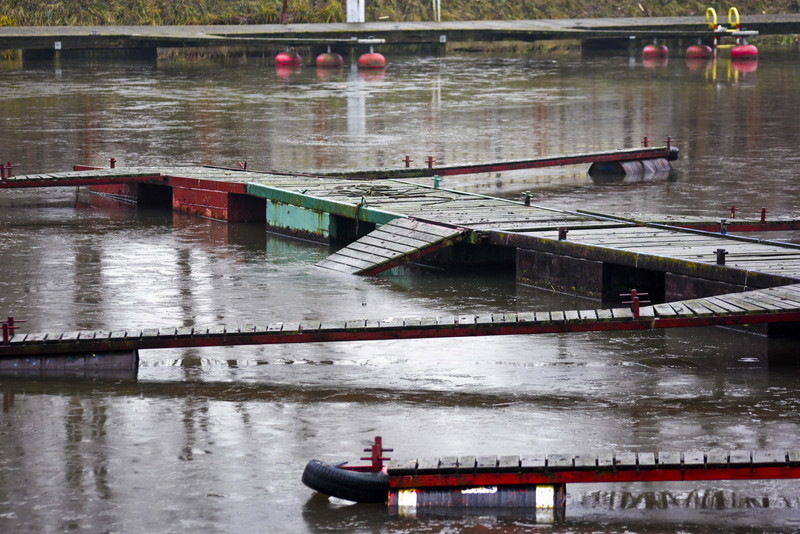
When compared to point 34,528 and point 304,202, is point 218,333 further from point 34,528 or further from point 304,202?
point 304,202

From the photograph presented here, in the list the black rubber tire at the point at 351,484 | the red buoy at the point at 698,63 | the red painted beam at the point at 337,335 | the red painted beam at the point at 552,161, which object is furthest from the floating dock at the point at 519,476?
the red buoy at the point at 698,63

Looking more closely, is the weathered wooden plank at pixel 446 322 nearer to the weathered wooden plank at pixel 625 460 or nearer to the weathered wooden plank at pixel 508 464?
the weathered wooden plank at pixel 508 464

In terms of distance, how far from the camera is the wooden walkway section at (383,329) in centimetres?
1017

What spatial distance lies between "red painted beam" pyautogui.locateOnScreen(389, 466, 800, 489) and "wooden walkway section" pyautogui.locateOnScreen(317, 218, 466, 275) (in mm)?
5645

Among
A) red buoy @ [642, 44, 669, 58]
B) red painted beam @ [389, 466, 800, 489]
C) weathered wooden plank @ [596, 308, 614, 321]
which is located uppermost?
red buoy @ [642, 44, 669, 58]

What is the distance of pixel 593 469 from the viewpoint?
7598 millimetres

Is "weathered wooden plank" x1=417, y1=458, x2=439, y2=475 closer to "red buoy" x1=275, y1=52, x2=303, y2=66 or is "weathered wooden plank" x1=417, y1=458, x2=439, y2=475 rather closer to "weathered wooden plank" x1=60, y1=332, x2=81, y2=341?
"weathered wooden plank" x1=60, y1=332, x2=81, y2=341

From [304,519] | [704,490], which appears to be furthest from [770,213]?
[304,519]

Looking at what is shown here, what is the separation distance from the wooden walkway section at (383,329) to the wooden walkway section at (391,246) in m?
2.91

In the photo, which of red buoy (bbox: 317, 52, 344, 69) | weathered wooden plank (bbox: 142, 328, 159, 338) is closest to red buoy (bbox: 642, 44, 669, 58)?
red buoy (bbox: 317, 52, 344, 69)

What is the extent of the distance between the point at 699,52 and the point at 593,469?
144 ft

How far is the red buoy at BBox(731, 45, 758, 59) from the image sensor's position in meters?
48.3

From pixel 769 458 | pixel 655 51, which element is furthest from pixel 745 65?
pixel 769 458

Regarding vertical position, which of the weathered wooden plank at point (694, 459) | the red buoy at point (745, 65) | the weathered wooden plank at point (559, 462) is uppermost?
the red buoy at point (745, 65)
